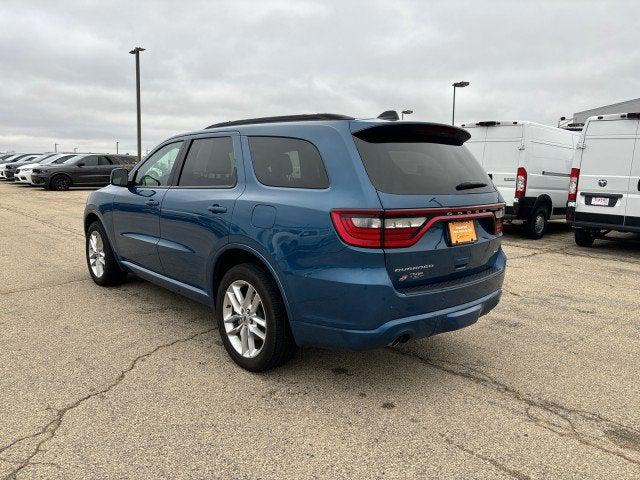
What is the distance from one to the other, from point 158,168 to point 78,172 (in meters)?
19.3

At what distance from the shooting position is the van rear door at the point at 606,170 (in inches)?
320

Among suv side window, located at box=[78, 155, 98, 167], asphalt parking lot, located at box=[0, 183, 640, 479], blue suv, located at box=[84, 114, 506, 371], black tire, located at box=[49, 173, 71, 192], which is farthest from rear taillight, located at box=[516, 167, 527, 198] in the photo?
black tire, located at box=[49, 173, 71, 192]

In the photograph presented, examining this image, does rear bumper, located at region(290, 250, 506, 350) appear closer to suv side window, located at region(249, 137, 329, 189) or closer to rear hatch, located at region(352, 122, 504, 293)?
rear hatch, located at region(352, 122, 504, 293)

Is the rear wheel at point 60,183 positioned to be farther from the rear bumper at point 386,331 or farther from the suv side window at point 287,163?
the rear bumper at point 386,331

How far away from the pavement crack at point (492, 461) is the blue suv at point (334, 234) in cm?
60

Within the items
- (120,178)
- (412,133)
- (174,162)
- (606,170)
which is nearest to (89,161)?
(120,178)

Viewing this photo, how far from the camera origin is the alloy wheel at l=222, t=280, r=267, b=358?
3.30 metres

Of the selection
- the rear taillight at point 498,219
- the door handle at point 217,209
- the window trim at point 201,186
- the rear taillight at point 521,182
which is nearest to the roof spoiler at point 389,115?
the rear taillight at point 498,219

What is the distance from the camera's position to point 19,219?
1155 cm

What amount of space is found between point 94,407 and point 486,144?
910 centimetres

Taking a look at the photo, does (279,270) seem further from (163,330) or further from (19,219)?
(19,219)

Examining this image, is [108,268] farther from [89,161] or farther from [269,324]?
[89,161]

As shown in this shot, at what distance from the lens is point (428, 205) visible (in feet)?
9.51

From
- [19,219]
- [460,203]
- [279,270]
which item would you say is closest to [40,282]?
[279,270]
